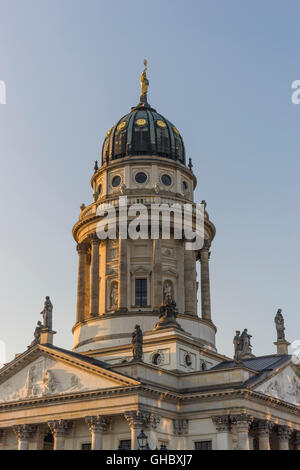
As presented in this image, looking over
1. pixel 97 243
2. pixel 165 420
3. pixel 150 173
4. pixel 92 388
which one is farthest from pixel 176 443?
pixel 150 173

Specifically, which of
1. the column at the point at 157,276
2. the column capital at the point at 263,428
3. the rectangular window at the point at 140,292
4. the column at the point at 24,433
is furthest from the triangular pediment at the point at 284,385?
the column at the point at 24,433

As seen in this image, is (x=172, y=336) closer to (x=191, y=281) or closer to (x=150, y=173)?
(x=191, y=281)

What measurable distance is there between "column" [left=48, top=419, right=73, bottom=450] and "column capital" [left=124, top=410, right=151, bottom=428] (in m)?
5.14

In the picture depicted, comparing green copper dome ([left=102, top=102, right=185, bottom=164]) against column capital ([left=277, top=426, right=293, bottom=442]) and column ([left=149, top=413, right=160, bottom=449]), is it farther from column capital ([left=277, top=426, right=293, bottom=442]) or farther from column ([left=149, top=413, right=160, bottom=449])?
column ([left=149, top=413, right=160, bottom=449])

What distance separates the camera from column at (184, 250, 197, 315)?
5947 centimetres

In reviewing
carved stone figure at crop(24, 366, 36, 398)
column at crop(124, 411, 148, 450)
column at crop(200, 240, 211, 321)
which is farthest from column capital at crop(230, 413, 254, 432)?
column at crop(200, 240, 211, 321)

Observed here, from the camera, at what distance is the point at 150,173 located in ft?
206

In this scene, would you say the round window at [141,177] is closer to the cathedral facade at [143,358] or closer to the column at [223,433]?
the cathedral facade at [143,358]

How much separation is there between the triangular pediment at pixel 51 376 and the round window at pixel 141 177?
18.6 meters

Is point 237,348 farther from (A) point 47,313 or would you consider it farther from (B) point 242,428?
(A) point 47,313

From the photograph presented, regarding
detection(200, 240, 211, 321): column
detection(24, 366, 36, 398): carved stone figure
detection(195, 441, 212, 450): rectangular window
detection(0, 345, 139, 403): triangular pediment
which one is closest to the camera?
detection(0, 345, 139, 403): triangular pediment

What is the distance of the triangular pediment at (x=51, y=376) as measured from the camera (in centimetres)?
4688
